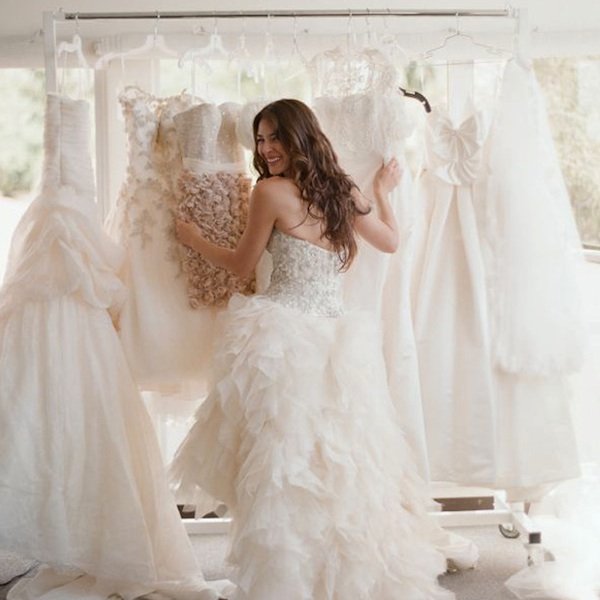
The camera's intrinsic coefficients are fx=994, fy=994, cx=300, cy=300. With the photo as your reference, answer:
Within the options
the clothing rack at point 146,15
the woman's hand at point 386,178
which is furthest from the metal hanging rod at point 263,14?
the woman's hand at point 386,178

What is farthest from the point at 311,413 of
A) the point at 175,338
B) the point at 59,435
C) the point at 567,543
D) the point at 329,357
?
the point at 567,543

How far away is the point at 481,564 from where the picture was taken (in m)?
3.64

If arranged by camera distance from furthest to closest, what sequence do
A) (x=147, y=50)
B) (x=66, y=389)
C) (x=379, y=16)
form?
(x=147, y=50) → (x=379, y=16) → (x=66, y=389)

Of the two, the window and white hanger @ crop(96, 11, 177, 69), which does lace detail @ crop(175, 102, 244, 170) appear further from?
the window

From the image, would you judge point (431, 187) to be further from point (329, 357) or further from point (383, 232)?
point (329, 357)

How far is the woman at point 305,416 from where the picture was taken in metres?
2.77

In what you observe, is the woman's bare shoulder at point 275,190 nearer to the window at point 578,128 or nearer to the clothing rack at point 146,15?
the clothing rack at point 146,15

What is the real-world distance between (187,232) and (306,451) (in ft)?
2.64

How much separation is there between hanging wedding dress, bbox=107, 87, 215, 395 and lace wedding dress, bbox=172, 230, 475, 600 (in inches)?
9.2

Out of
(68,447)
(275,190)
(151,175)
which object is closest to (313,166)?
(275,190)

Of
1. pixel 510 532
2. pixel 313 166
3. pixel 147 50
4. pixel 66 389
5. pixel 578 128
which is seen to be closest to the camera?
pixel 313 166

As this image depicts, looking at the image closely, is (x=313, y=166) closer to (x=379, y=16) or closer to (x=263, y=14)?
(x=263, y=14)

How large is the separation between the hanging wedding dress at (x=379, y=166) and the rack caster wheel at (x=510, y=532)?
94 cm

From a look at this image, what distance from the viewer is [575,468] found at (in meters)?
3.24
